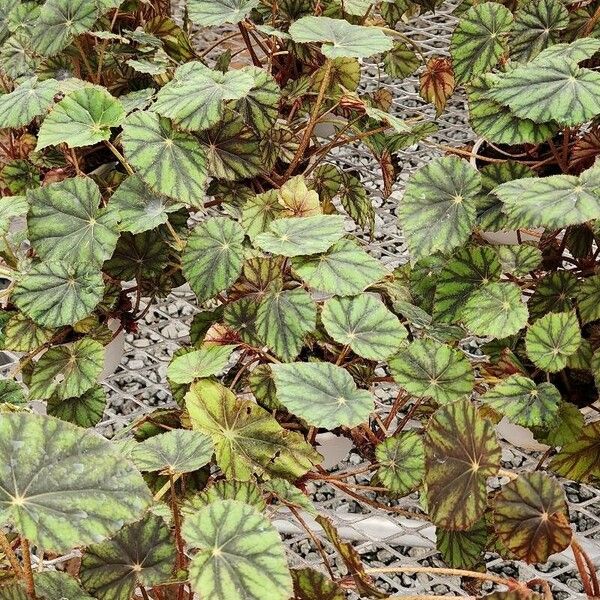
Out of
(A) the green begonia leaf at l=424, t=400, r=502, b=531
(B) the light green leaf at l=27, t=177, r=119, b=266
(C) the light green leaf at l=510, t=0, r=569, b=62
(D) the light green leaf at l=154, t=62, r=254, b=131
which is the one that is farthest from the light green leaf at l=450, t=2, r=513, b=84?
(A) the green begonia leaf at l=424, t=400, r=502, b=531

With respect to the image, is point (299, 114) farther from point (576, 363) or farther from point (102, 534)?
point (102, 534)

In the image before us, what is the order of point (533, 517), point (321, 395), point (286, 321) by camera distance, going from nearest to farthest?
point (533, 517) < point (321, 395) < point (286, 321)

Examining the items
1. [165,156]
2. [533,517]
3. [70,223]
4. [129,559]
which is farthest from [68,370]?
[533,517]

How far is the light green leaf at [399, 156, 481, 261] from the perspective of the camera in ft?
3.51

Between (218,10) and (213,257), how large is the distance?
0.44 m

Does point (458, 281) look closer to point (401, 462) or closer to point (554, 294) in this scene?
point (554, 294)

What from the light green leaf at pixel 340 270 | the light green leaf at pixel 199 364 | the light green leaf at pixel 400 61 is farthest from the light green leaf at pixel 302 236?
the light green leaf at pixel 400 61

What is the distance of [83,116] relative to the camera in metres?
1.13

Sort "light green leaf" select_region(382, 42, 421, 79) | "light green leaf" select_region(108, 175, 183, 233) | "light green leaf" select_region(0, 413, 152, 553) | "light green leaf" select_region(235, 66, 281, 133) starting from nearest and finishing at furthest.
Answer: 1. "light green leaf" select_region(0, 413, 152, 553)
2. "light green leaf" select_region(108, 175, 183, 233)
3. "light green leaf" select_region(235, 66, 281, 133)
4. "light green leaf" select_region(382, 42, 421, 79)

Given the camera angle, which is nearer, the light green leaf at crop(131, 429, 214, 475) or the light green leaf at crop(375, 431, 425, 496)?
the light green leaf at crop(131, 429, 214, 475)

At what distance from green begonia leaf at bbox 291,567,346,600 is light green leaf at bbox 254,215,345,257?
36 centimetres

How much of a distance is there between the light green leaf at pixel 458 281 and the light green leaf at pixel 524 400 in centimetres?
13

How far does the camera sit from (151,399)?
1345 millimetres

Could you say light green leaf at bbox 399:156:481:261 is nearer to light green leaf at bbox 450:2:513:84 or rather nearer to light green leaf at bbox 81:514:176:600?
light green leaf at bbox 450:2:513:84
